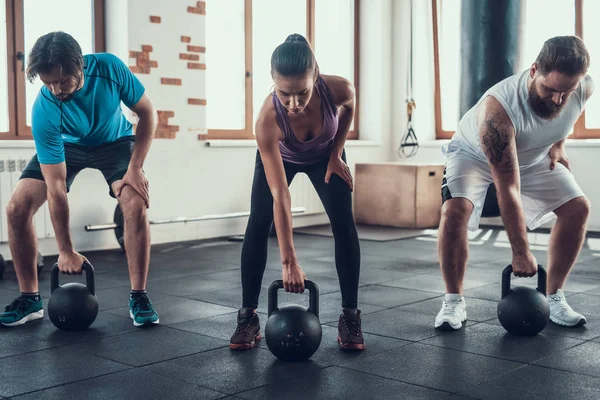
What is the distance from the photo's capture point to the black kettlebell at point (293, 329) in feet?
7.53

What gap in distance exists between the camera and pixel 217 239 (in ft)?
18.8

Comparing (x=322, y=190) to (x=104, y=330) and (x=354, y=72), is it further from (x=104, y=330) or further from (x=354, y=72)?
(x=354, y=72)

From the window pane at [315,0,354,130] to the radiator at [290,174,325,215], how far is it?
0.93 meters

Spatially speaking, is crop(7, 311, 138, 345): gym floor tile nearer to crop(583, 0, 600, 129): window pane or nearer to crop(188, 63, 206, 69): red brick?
crop(188, 63, 206, 69): red brick

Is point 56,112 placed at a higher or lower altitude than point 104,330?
higher

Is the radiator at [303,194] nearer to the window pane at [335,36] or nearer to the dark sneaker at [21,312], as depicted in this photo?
the window pane at [335,36]

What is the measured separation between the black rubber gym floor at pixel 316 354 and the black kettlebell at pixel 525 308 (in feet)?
0.16

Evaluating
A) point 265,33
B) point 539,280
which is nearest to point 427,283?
point 539,280

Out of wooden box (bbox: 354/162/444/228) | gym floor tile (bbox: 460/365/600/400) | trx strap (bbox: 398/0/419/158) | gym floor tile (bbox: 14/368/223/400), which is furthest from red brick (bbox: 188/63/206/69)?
gym floor tile (bbox: 460/365/600/400)

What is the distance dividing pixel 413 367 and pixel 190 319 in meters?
1.04

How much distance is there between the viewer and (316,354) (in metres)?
2.48

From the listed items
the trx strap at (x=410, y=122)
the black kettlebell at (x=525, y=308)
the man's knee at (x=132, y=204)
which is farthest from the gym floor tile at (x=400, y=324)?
the trx strap at (x=410, y=122)

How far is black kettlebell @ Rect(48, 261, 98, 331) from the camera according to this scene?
273cm

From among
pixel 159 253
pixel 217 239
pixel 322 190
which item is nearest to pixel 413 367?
pixel 322 190
